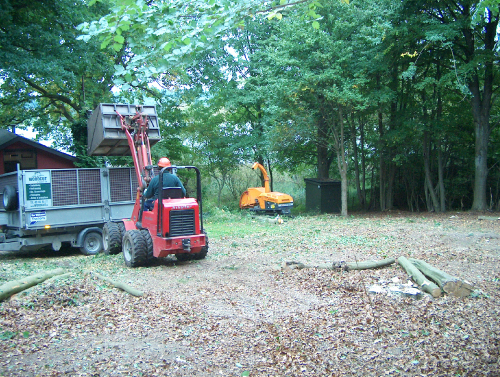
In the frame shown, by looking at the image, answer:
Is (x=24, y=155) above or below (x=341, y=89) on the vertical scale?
below

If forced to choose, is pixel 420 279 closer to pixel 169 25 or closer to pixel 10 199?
pixel 169 25

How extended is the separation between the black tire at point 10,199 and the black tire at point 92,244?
181 cm

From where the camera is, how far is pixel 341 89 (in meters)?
17.5

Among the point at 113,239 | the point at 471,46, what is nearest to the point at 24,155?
the point at 113,239

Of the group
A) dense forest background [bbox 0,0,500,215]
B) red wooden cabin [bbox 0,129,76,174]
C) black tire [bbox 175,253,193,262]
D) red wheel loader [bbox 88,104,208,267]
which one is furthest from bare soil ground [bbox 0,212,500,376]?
red wooden cabin [bbox 0,129,76,174]

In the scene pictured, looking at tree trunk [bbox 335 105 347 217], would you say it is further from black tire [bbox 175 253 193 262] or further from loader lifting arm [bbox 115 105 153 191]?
black tire [bbox 175 253 193 262]

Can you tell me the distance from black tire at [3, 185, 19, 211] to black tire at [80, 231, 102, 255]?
1806mm

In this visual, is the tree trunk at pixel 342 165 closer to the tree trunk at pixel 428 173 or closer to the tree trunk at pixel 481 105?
the tree trunk at pixel 428 173

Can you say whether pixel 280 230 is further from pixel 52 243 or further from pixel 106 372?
pixel 106 372

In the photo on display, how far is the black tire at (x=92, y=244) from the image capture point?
11125 millimetres

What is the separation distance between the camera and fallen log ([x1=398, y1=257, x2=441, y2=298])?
563 centimetres

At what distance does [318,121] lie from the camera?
19.6m

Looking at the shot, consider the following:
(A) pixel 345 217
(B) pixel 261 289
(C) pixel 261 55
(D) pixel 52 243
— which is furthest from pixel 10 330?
(C) pixel 261 55

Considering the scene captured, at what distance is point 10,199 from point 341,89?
12.5 meters
